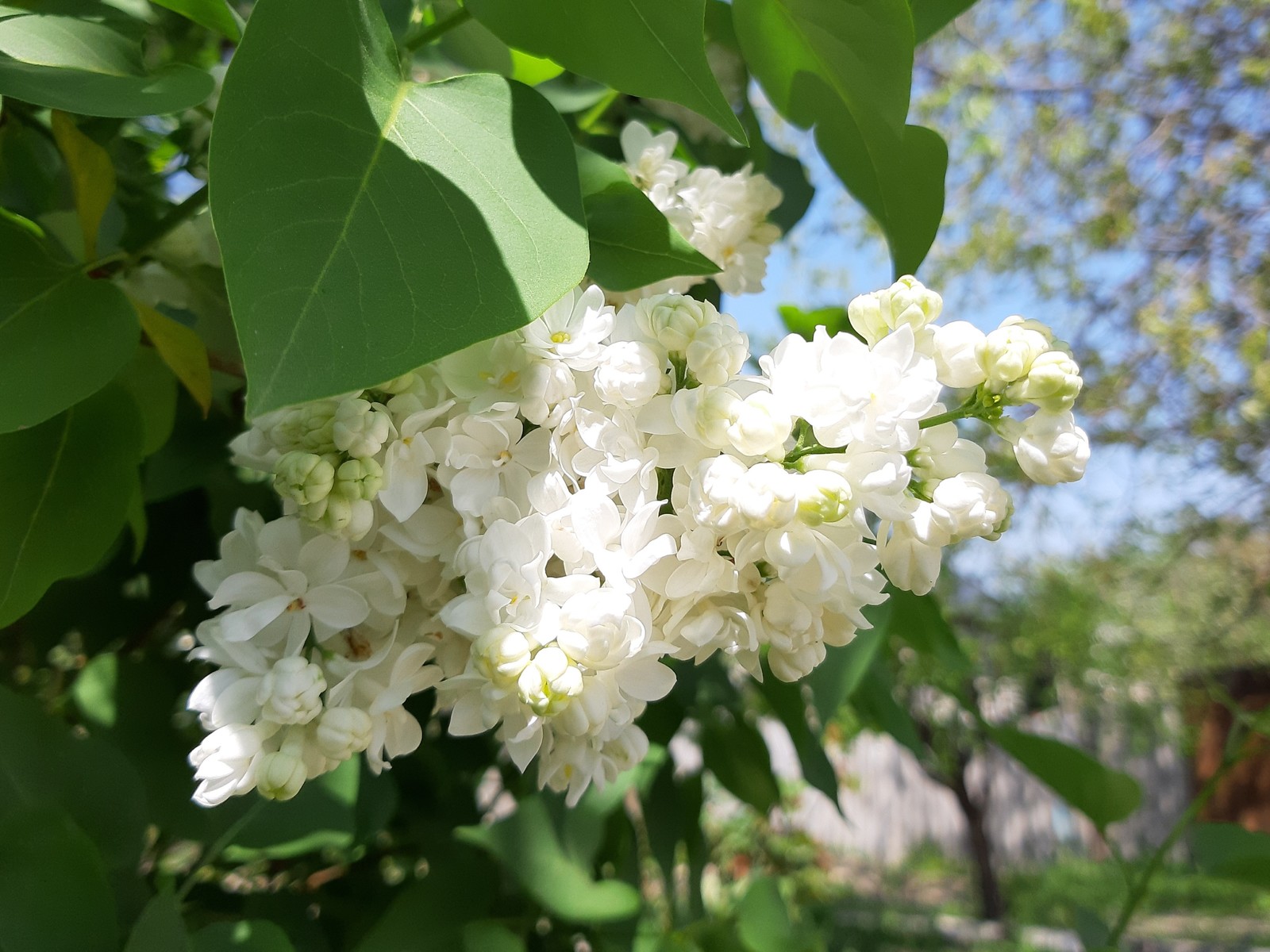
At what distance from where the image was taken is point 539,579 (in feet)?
1.18

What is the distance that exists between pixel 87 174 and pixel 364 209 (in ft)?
1.07

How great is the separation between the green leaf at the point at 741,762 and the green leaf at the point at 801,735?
99 millimetres

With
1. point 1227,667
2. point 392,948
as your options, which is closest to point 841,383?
point 392,948

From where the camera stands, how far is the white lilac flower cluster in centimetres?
58

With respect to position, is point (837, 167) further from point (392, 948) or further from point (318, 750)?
point (392, 948)

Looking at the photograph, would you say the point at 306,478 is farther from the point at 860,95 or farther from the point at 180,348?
the point at 860,95

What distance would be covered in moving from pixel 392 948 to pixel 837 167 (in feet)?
1.99

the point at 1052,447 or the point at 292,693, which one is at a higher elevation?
the point at 1052,447

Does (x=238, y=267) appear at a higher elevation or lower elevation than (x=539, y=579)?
higher

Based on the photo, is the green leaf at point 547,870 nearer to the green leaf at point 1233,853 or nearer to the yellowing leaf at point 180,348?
the yellowing leaf at point 180,348

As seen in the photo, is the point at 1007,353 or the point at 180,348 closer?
the point at 1007,353

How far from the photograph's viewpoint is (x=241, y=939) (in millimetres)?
477

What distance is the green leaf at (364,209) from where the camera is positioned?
0.28 meters

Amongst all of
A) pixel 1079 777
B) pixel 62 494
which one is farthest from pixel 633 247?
pixel 1079 777
